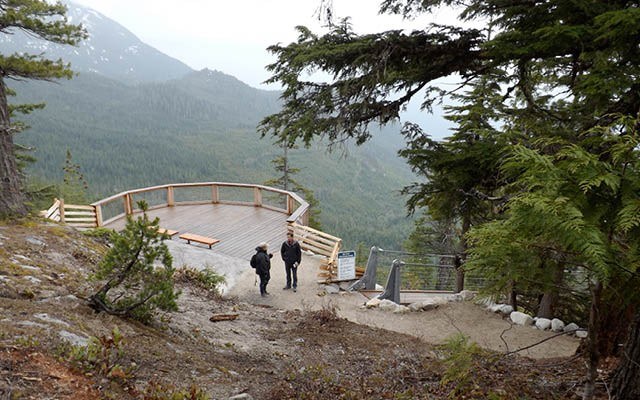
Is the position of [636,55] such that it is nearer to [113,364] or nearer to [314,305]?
[113,364]

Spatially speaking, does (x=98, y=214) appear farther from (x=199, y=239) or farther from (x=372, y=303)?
(x=372, y=303)

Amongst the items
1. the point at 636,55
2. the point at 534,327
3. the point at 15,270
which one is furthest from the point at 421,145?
the point at 15,270

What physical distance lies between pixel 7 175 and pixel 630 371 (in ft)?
28.9

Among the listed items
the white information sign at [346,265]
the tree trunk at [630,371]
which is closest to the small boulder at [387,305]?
the white information sign at [346,265]

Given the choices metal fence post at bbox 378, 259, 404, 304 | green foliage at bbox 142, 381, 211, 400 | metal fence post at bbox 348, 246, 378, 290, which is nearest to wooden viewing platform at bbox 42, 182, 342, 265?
metal fence post at bbox 348, 246, 378, 290

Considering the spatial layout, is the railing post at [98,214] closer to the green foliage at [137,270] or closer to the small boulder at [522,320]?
the green foliage at [137,270]

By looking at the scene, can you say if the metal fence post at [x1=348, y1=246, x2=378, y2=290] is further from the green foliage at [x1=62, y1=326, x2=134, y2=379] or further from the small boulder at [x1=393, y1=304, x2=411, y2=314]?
the green foliage at [x1=62, y1=326, x2=134, y2=379]

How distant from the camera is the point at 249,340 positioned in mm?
5688

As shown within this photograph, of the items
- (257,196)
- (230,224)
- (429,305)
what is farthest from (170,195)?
(429,305)

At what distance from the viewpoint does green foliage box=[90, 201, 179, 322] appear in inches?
160

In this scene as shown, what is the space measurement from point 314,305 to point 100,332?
504cm

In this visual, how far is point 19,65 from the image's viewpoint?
8141 millimetres

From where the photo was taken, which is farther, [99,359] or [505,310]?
[505,310]

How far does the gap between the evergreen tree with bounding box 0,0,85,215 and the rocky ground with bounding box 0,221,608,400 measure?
0.68 meters
